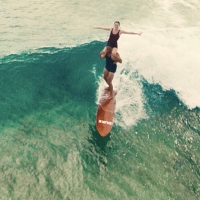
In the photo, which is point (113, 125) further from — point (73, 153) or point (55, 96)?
point (55, 96)

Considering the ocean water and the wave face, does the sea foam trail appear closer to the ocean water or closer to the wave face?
the ocean water

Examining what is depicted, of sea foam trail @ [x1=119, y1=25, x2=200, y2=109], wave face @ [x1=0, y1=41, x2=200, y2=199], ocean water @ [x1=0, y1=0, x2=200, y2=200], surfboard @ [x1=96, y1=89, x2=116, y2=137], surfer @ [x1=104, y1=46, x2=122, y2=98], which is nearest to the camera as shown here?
wave face @ [x1=0, y1=41, x2=200, y2=199]

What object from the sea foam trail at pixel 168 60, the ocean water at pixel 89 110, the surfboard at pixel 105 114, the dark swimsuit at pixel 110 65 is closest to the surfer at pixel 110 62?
the dark swimsuit at pixel 110 65

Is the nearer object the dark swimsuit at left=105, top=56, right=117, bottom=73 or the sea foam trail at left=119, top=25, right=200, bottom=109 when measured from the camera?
Result: the dark swimsuit at left=105, top=56, right=117, bottom=73

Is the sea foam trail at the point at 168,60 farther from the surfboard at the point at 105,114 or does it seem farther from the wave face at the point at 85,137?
the surfboard at the point at 105,114

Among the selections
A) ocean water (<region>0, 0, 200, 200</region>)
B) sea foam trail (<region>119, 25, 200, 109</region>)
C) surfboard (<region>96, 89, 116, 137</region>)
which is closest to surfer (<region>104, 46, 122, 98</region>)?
surfboard (<region>96, 89, 116, 137</region>)
